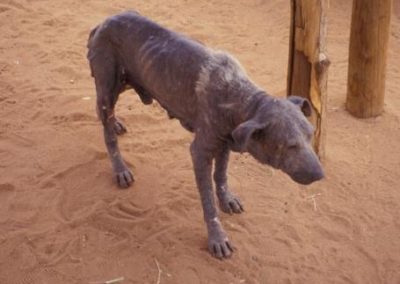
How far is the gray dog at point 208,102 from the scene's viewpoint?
10.3ft

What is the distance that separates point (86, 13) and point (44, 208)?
396 centimetres

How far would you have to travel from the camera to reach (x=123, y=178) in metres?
4.65

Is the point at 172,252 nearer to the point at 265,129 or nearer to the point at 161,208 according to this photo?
the point at 161,208

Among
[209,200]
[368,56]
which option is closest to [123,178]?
[209,200]

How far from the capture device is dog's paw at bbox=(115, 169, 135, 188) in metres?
4.65

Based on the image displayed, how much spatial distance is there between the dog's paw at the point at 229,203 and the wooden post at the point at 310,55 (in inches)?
37.1

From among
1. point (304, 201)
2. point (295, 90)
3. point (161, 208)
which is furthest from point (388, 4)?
point (161, 208)

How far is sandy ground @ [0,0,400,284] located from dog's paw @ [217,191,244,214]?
0.24 feet

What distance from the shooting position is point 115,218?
436 cm

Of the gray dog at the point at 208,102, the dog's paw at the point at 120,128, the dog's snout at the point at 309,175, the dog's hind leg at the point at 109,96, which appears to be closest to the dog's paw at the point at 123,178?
the dog's hind leg at the point at 109,96

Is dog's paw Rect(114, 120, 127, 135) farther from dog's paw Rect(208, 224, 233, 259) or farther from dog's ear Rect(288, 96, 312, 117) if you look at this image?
dog's ear Rect(288, 96, 312, 117)

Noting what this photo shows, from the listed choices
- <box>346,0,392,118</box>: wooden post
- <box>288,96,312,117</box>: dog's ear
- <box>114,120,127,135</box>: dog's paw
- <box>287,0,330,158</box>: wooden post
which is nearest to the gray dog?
<box>288,96,312,117</box>: dog's ear

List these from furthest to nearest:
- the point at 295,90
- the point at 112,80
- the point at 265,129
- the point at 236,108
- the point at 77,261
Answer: the point at 295,90 < the point at 112,80 < the point at 77,261 < the point at 236,108 < the point at 265,129

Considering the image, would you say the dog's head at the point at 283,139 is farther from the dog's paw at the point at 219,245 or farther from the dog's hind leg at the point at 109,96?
the dog's hind leg at the point at 109,96
